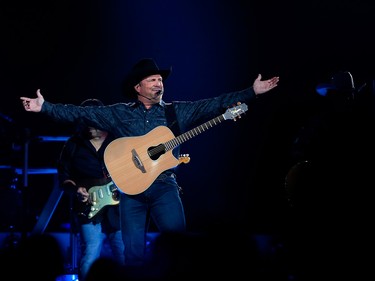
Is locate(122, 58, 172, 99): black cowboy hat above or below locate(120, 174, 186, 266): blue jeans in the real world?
above

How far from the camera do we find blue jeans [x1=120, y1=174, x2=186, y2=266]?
15.6 ft

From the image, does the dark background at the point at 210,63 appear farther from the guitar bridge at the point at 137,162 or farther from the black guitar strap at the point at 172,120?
the guitar bridge at the point at 137,162

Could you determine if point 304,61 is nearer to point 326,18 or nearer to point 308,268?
point 326,18

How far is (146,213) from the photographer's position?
498 centimetres

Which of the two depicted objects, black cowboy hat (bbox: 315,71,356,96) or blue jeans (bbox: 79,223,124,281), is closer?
black cowboy hat (bbox: 315,71,356,96)

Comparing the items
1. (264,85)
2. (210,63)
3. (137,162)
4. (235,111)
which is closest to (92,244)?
(137,162)

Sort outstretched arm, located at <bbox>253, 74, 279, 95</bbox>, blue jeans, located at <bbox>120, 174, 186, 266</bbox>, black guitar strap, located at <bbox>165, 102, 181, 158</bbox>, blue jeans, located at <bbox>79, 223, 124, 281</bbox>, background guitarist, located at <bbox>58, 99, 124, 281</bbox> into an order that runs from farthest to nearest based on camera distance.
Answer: background guitarist, located at <bbox>58, 99, 124, 281</bbox> < blue jeans, located at <bbox>79, 223, 124, 281</bbox> < black guitar strap, located at <bbox>165, 102, 181, 158</bbox> < outstretched arm, located at <bbox>253, 74, 279, 95</bbox> < blue jeans, located at <bbox>120, 174, 186, 266</bbox>

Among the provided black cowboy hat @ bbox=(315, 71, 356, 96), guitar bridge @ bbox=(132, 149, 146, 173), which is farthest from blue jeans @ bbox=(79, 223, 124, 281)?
black cowboy hat @ bbox=(315, 71, 356, 96)

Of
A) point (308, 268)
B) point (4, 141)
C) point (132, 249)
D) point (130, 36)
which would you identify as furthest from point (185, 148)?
point (308, 268)

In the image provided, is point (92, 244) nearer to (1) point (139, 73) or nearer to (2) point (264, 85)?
(1) point (139, 73)

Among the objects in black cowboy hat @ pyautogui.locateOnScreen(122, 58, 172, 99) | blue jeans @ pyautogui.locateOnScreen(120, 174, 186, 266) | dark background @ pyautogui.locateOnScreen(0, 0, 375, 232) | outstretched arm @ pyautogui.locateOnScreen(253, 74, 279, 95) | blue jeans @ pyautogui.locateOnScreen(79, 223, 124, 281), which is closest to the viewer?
blue jeans @ pyautogui.locateOnScreen(120, 174, 186, 266)

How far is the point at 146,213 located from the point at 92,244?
1263 millimetres

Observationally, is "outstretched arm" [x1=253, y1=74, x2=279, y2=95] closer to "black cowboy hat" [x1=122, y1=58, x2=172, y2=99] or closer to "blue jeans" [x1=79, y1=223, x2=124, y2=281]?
"black cowboy hat" [x1=122, y1=58, x2=172, y2=99]

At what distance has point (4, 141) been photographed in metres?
6.84
